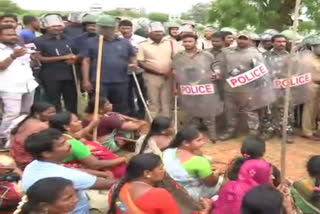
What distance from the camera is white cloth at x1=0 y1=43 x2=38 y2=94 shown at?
686 centimetres

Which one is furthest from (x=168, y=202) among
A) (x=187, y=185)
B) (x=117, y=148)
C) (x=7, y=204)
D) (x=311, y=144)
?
(x=311, y=144)

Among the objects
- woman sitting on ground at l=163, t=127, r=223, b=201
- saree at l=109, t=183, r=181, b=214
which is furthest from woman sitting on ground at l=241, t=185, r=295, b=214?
woman sitting on ground at l=163, t=127, r=223, b=201

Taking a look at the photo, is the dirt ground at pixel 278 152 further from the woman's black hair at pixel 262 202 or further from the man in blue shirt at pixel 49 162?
the woman's black hair at pixel 262 202

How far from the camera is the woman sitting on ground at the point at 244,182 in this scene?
147 inches

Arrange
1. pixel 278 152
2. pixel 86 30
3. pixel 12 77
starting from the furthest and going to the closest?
pixel 86 30, pixel 278 152, pixel 12 77

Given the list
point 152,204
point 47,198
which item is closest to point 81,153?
point 152,204

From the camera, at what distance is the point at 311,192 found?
3.92 m

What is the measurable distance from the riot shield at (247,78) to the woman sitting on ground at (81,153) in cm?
311

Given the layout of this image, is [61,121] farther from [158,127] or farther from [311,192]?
[311,192]

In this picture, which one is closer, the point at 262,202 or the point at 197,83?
the point at 262,202

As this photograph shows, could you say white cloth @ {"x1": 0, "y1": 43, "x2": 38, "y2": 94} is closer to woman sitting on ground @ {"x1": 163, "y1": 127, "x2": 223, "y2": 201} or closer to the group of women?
the group of women

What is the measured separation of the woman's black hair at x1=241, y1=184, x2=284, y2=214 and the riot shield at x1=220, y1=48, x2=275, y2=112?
16.2 feet

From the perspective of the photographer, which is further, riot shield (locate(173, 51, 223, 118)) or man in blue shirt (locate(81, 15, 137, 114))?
riot shield (locate(173, 51, 223, 118))

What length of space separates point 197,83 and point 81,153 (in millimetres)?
3558
